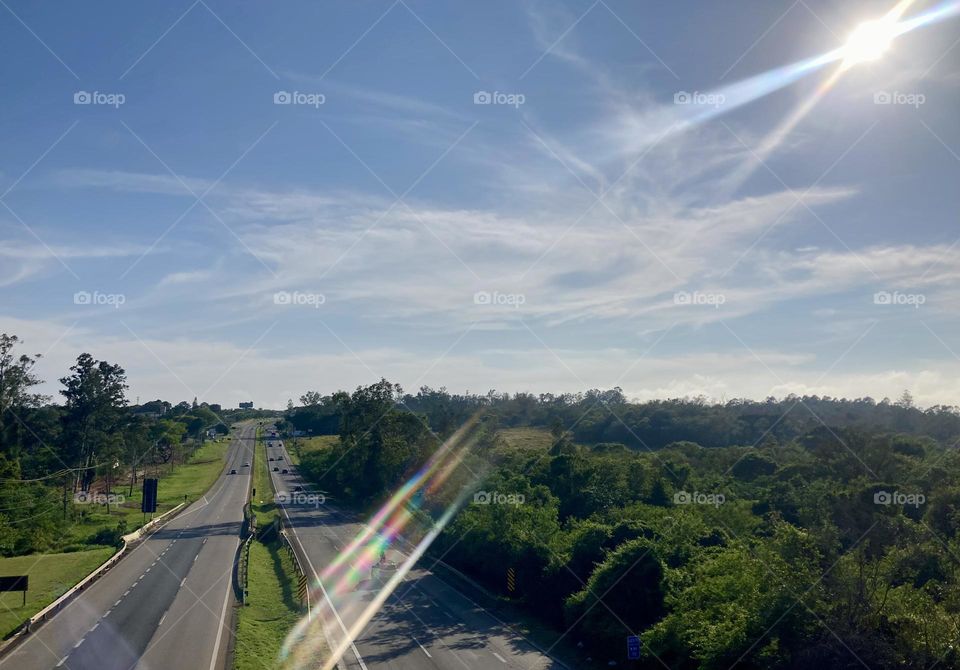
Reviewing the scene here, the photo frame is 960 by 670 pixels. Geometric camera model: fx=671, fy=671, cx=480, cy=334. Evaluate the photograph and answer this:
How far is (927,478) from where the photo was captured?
47250 millimetres

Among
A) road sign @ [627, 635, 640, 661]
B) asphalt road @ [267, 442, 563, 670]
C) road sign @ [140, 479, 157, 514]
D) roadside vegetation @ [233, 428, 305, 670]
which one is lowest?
asphalt road @ [267, 442, 563, 670]

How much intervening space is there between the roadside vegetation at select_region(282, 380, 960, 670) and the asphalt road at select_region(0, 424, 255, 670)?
604 inches

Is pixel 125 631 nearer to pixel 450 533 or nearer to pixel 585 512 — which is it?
pixel 450 533

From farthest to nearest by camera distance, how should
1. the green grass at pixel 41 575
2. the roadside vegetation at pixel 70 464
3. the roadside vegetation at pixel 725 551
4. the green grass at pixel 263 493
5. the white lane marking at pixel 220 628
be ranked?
1. the green grass at pixel 263 493
2. the roadside vegetation at pixel 70 464
3. the green grass at pixel 41 575
4. the white lane marking at pixel 220 628
5. the roadside vegetation at pixel 725 551

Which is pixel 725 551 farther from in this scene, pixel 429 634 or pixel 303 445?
pixel 303 445

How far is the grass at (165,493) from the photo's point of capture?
64.8 meters

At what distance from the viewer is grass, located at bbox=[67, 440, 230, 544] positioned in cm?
6481

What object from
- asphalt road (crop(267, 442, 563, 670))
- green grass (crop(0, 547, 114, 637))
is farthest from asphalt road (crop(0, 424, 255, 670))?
asphalt road (crop(267, 442, 563, 670))

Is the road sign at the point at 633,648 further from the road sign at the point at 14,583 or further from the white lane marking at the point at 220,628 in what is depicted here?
the road sign at the point at 14,583

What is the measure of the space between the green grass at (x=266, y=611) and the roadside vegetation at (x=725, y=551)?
1139 centimetres

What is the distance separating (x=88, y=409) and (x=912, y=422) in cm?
17727

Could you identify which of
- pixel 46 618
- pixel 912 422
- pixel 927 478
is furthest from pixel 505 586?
pixel 912 422

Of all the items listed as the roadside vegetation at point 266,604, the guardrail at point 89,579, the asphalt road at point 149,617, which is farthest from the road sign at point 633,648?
the guardrail at point 89,579

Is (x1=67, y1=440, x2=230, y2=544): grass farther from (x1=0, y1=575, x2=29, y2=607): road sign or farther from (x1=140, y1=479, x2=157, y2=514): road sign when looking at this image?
(x1=0, y1=575, x2=29, y2=607): road sign
